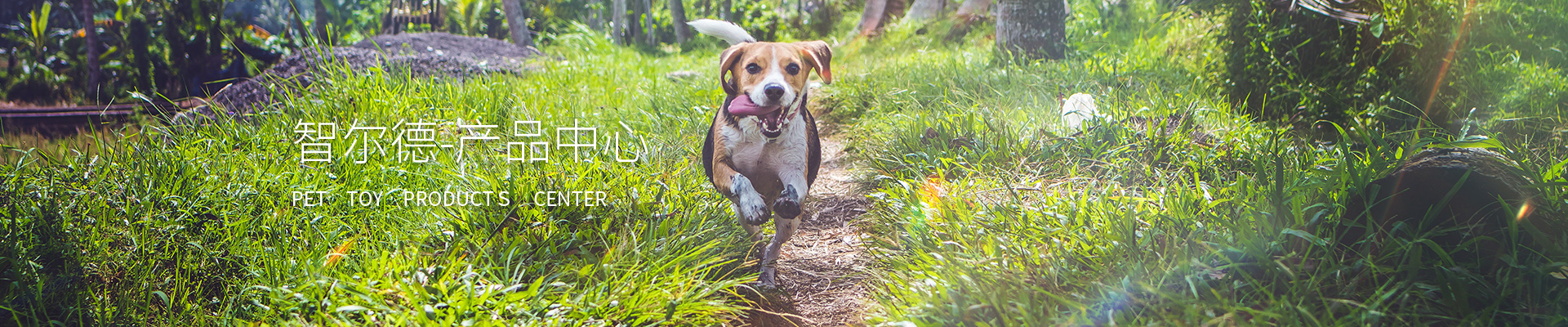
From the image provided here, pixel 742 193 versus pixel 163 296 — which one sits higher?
pixel 742 193

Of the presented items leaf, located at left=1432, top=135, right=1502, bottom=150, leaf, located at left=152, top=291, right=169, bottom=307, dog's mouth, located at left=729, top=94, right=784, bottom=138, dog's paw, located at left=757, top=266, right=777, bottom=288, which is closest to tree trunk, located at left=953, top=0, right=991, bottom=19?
leaf, located at left=1432, top=135, right=1502, bottom=150

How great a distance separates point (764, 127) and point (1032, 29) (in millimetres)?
4384

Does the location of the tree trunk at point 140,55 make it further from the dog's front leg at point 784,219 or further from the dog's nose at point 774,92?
the dog's nose at point 774,92

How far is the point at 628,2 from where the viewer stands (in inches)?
749

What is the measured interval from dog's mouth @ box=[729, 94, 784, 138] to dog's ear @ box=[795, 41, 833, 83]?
0.20 metres

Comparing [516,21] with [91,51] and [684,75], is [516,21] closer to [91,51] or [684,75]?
[91,51]

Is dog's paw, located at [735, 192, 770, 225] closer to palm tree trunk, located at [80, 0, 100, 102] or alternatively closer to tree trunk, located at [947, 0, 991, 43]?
tree trunk, located at [947, 0, 991, 43]

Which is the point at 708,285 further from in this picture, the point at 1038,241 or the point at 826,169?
the point at 826,169

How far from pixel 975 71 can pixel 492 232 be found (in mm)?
3818

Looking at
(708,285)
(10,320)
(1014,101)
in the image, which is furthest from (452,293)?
(1014,101)

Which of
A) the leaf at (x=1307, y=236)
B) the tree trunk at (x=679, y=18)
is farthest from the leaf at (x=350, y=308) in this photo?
the tree trunk at (x=679, y=18)

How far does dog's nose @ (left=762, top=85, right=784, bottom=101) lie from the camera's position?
6.13 ft

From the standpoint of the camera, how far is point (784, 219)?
7.71 feet

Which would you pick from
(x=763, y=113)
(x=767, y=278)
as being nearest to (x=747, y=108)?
(x=763, y=113)
